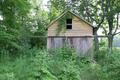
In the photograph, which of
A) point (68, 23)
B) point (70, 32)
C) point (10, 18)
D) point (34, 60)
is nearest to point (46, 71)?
point (34, 60)

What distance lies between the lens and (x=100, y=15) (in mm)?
24516

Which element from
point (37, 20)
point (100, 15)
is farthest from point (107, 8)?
point (37, 20)

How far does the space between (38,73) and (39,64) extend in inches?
22.9

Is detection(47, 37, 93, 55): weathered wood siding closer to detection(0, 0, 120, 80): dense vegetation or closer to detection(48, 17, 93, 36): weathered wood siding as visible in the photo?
detection(0, 0, 120, 80): dense vegetation

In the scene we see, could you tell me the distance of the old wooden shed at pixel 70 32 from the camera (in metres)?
13.9

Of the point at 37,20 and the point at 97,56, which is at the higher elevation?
the point at 37,20

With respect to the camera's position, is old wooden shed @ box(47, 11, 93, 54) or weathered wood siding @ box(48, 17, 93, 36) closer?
old wooden shed @ box(47, 11, 93, 54)

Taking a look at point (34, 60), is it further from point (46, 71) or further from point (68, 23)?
point (68, 23)

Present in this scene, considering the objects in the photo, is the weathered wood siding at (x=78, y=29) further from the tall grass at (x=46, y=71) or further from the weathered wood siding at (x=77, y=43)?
the tall grass at (x=46, y=71)

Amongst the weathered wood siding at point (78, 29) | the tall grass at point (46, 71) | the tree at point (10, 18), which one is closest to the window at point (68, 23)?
the weathered wood siding at point (78, 29)

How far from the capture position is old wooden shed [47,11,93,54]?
1390cm

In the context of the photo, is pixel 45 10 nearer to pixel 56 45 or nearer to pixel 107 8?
pixel 107 8

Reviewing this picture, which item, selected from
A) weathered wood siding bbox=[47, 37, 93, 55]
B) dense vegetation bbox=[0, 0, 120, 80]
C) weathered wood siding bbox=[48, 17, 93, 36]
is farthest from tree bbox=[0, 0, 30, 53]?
weathered wood siding bbox=[48, 17, 93, 36]

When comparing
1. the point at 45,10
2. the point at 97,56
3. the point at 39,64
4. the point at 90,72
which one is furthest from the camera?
the point at 45,10
